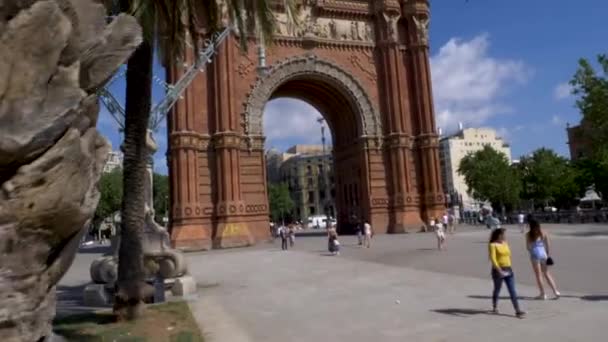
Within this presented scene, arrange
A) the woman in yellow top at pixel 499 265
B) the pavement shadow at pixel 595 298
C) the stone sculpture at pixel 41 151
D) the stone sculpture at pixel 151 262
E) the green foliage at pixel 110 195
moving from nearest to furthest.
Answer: the stone sculpture at pixel 41 151 → the woman in yellow top at pixel 499 265 → the pavement shadow at pixel 595 298 → the stone sculpture at pixel 151 262 → the green foliage at pixel 110 195

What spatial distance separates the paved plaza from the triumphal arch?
12025 millimetres

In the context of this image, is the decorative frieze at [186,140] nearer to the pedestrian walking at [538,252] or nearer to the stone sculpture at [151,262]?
the stone sculpture at [151,262]

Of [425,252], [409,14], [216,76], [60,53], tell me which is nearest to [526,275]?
[425,252]

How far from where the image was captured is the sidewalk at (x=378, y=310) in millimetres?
7016

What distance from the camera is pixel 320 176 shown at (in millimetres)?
96500

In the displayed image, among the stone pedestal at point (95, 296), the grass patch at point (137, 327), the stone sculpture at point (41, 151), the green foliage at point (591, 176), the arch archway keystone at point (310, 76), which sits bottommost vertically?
the grass patch at point (137, 327)

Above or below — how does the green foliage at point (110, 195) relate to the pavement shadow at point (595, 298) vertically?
above

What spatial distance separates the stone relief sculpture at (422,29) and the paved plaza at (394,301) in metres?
22.1

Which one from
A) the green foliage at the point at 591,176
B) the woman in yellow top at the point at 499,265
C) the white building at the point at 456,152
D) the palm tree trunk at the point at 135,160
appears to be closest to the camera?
the woman in yellow top at the point at 499,265

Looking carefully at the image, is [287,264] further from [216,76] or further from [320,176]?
[320,176]

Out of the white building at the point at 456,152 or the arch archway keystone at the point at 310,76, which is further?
the white building at the point at 456,152

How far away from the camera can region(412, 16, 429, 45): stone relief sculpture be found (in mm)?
A: 35531

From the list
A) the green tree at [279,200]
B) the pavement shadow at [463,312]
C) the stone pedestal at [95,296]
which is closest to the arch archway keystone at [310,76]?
the stone pedestal at [95,296]

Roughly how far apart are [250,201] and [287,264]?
13191 millimetres
